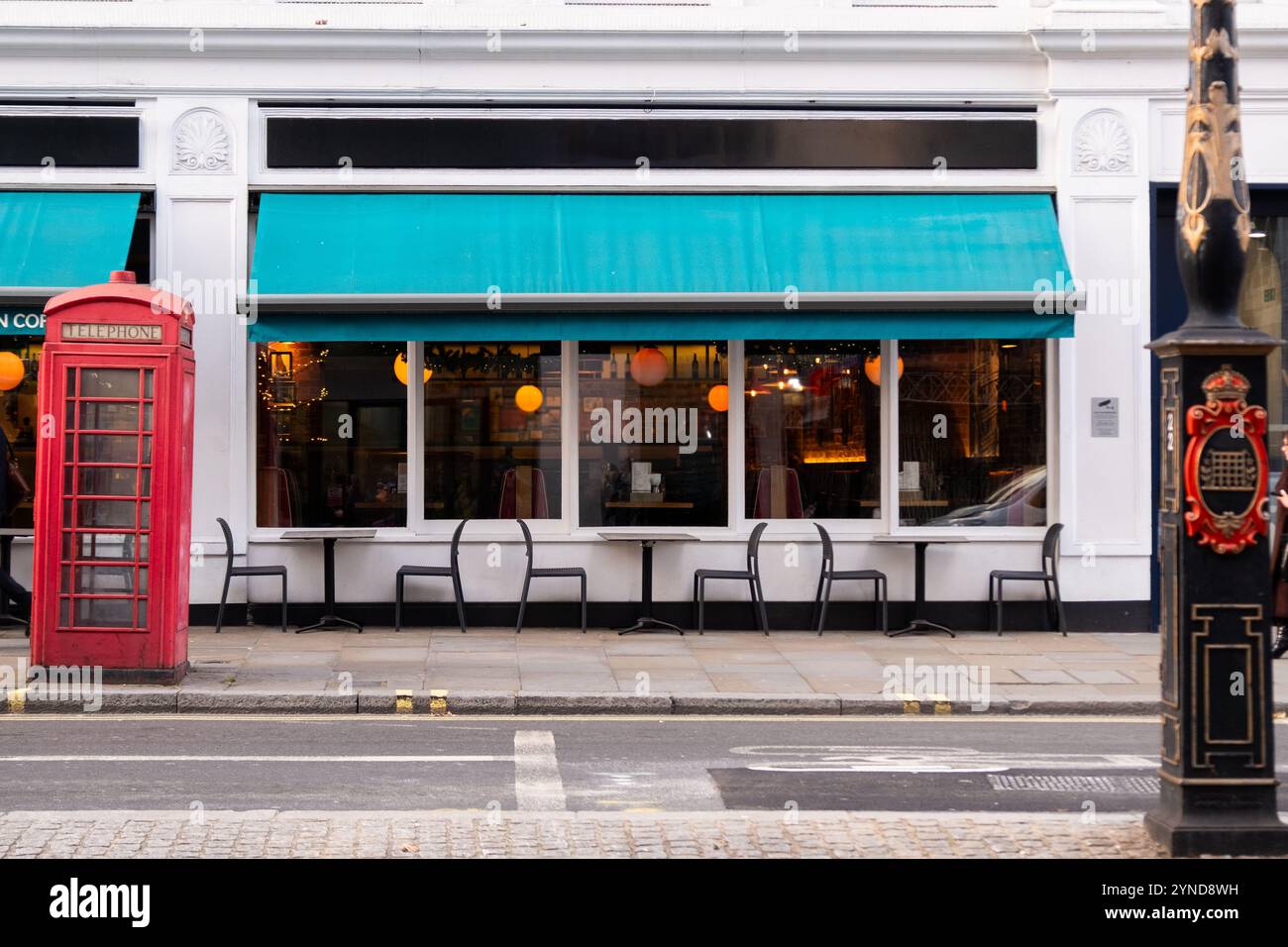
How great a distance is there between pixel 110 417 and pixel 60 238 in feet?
13.4

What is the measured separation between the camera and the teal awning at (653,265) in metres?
13.7

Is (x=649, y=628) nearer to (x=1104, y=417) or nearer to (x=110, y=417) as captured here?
(x=1104, y=417)

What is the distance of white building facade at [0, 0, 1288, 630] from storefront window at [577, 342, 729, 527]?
0.13ft

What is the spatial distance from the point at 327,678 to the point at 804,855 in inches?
240

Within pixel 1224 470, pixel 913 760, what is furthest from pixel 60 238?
pixel 1224 470

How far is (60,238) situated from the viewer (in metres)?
13.8

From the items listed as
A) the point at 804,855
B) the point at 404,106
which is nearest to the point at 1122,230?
the point at 404,106

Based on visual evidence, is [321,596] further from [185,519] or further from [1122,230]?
[1122,230]

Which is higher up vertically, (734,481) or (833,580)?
(734,481)

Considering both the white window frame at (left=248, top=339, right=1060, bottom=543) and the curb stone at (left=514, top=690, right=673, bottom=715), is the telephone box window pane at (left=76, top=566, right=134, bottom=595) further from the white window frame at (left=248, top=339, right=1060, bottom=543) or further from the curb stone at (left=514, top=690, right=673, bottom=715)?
the white window frame at (left=248, top=339, right=1060, bottom=543)

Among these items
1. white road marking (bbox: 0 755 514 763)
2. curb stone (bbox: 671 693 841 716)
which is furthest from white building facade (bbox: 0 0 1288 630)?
white road marking (bbox: 0 755 514 763)

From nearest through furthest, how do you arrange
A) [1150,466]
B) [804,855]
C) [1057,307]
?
1. [804,855]
2. [1057,307]
3. [1150,466]

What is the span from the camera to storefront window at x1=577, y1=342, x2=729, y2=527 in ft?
48.9

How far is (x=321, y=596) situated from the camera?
47.3 ft
